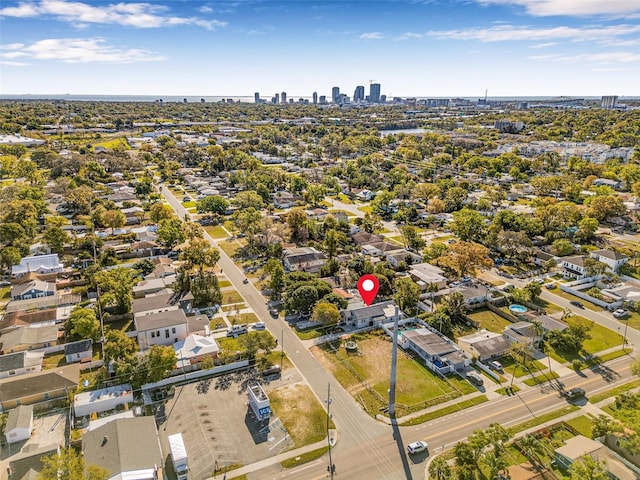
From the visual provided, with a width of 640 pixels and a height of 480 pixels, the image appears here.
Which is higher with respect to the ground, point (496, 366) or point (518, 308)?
point (518, 308)

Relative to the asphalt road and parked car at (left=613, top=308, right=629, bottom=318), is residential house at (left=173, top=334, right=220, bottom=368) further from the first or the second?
parked car at (left=613, top=308, right=629, bottom=318)

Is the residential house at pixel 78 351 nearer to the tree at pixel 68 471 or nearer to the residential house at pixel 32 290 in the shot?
the residential house at pixel 32 290

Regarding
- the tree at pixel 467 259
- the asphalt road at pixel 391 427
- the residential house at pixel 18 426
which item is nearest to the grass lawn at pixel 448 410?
the asphalt road at pixel 391 427

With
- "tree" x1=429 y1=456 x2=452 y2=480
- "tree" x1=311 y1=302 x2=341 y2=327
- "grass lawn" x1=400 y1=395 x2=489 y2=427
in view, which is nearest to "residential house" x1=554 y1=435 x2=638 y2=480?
"grass lawn" x1=400 y1=395 x2=489 y2=427

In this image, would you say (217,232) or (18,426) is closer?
(18,426)

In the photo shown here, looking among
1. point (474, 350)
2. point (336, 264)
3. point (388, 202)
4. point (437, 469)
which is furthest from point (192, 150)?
point (437, 469)

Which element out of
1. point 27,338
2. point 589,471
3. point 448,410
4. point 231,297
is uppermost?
point 589,471

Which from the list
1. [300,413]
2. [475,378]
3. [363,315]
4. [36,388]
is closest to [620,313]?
[475,378]

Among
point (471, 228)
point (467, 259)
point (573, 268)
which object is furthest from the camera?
point (471, 228)

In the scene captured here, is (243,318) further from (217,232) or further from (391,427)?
(217,232)
